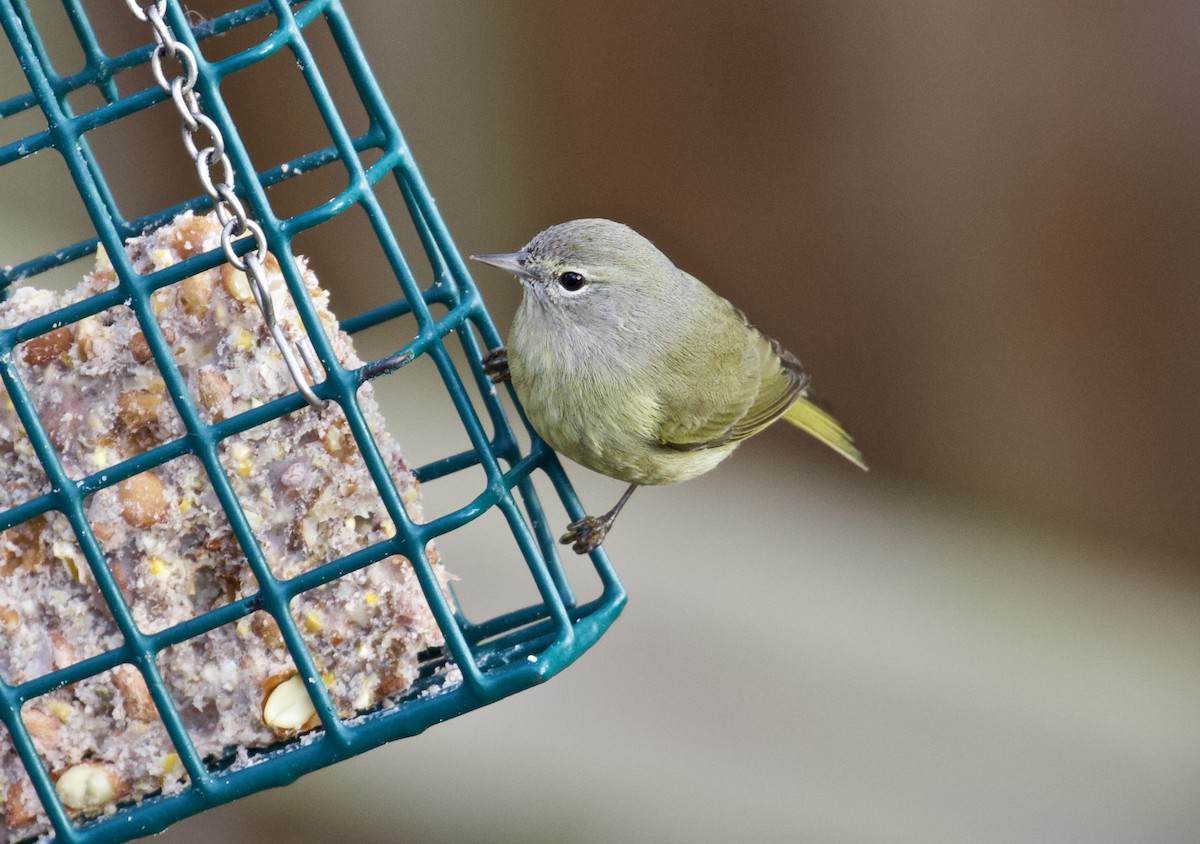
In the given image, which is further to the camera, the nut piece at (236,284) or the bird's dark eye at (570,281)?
the bird's dark eye at (570,281)

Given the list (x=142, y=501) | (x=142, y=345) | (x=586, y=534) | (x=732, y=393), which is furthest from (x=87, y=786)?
(x=732, y=393)

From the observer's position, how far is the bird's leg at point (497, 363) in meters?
3.08

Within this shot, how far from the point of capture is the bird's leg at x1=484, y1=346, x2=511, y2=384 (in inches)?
121

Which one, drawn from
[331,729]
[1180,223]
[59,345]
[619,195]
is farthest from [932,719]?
[59,345]

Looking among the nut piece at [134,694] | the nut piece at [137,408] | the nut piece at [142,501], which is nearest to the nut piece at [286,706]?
the nut piece at [134,694]

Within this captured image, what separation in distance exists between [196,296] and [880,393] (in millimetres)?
3095

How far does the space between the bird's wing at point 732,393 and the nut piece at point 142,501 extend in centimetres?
130

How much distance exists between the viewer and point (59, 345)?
2.48 metres

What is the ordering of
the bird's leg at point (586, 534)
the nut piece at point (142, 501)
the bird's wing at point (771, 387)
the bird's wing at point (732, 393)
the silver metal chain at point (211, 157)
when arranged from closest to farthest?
the silver metal chain at point (211, 157) → the nut piece at point (142, 501) → the bird's leg at point (586, 534) → the bird's wing at point (732, 393) → the bird's wing at point (771, 387)

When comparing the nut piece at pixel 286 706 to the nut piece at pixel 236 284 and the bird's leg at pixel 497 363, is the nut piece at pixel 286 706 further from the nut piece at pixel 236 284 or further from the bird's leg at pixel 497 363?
the bird's leg at pixel 497 363

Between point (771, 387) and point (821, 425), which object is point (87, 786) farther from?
point (821, 425)

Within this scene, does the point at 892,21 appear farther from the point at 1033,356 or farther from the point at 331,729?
the point at 331,729

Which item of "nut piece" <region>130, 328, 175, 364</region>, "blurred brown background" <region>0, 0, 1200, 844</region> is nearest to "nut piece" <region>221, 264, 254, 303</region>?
"nut piece" <region>130, 328, 175, 364</region>

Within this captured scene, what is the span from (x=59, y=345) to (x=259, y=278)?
25.4 inches
